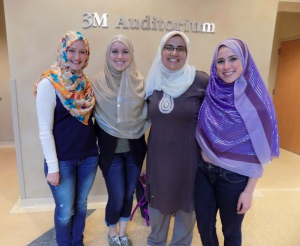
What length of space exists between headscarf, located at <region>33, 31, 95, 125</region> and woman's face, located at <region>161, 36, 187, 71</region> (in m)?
0.52

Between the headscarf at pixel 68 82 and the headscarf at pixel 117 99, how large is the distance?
0.39 ft

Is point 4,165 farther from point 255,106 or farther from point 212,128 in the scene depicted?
point 255,106

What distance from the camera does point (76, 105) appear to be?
49.7 inches

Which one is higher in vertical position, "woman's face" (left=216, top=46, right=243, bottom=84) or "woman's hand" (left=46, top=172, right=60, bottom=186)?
"woman's face" (left=216, top=46, right=243, bottom=84)

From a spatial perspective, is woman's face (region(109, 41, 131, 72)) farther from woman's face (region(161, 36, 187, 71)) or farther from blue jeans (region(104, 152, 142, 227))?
blue jeans (region(104, 152, 142, 227))

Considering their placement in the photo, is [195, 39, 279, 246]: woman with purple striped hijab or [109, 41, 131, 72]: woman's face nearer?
[195, 39, 279, 246]: woman with purple striped hijab

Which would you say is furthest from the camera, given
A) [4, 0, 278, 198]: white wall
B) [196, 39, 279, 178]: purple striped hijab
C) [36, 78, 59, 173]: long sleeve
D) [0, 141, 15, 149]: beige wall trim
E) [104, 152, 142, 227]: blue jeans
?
[0, 141, 15, 149]: beige wall trim

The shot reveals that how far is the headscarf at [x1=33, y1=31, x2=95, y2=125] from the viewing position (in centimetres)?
123

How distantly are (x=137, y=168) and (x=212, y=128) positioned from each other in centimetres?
65

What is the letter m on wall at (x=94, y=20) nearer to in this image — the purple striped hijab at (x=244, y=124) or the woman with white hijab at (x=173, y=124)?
the woman with white hijab at (x=173, y=124)

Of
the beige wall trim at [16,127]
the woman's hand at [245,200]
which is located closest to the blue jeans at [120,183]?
the woman's hand at [245,200]

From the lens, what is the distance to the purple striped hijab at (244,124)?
108 cm

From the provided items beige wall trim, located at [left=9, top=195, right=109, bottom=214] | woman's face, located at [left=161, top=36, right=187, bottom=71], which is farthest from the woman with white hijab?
beige wall trim, located at [left=9, top=195, right=109, bottom=214]

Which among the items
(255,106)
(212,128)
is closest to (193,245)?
(212,128)
